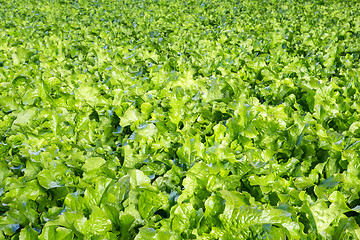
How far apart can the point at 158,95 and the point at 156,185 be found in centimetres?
145

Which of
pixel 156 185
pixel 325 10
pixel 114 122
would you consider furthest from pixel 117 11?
pixel 156 185

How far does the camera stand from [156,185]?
206 cm

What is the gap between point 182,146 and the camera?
2365 mm

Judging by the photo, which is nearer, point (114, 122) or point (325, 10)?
point (114, 122)

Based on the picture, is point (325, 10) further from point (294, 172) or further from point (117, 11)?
point (294, 172)

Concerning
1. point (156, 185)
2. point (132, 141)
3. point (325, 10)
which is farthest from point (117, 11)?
point (156, 185)

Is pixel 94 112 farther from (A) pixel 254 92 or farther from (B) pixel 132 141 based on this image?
(A) pixel 254 92

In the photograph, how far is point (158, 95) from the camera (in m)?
3.31

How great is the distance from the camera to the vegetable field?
171 centimetres

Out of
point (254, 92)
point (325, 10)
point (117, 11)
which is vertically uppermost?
point (325, 10)

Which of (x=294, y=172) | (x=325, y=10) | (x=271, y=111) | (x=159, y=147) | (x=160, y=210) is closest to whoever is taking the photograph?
(x=160, y=210)

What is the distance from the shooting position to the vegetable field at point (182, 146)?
5.60ft

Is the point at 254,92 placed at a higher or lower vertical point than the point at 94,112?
higher

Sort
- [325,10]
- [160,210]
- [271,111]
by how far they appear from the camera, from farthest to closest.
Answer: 1. [325,10]
2. [271,111]
3. [160,210]
